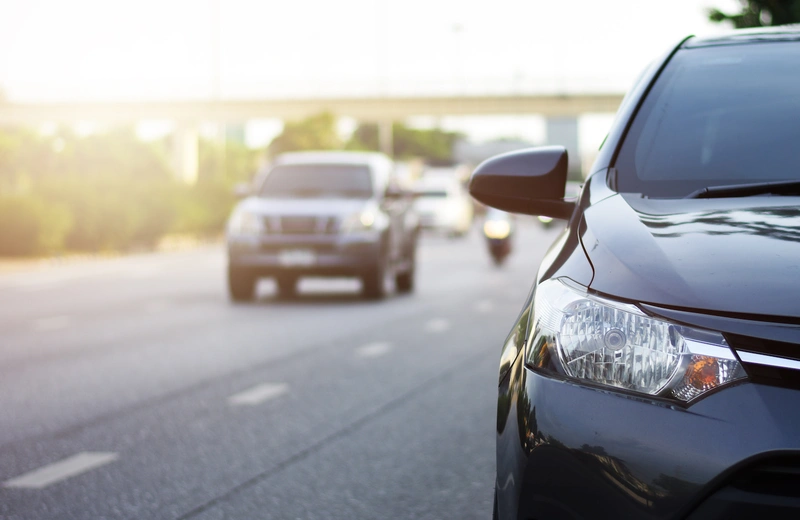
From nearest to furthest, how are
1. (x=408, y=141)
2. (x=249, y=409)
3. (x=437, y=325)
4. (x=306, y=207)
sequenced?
(x=249, y=409)
(x=437, y=325)
(x=306, y=207)
(x=408, y=141)

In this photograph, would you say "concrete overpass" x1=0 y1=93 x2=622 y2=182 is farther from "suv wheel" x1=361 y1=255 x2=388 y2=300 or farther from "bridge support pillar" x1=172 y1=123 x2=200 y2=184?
"suv wheel" x1=361 y1=255 x2=388 y2=300

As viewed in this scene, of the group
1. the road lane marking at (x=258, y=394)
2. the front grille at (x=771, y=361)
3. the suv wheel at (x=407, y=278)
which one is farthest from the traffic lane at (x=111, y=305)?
the front grille at (x=771, y=361)

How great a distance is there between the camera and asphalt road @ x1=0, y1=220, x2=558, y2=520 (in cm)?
483

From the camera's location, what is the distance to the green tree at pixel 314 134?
2405 inches

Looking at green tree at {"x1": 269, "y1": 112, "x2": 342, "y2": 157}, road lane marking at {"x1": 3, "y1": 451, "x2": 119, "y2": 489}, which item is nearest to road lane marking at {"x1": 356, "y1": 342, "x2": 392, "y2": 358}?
road lane marking at {"x1": 3, "y1": 451, "x2": 119, "y2": 489}

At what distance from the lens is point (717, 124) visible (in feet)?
12.4

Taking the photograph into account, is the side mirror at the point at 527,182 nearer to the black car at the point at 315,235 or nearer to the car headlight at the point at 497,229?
the black car at the point at 315,235

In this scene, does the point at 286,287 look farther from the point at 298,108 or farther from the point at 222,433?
the point at 298,108

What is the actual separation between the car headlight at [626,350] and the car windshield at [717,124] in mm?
772

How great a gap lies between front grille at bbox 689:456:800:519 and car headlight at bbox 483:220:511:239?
63.9 ft

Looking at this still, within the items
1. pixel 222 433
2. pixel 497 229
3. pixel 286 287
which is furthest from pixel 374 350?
pixel 497 229

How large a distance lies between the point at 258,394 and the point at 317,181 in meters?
8.27

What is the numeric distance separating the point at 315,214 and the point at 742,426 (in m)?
12.3

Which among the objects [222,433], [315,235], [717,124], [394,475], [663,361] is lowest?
[315,235]
